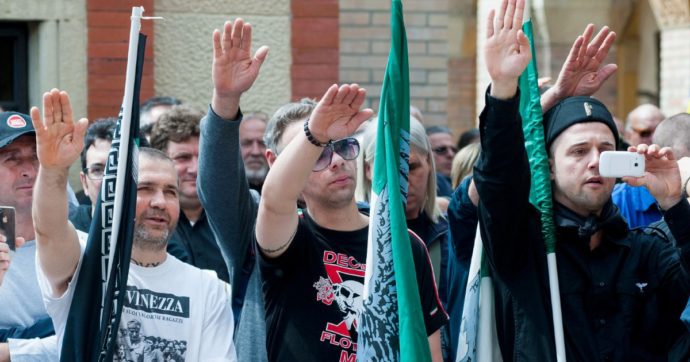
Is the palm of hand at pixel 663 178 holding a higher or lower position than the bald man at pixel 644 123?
lower

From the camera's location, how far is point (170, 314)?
423cm

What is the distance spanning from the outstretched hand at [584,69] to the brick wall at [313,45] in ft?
10.4

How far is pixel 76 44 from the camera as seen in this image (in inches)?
290

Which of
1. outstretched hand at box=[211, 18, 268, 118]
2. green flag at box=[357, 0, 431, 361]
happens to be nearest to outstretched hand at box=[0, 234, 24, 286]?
outstretched hand at box=[211, 18, 268, 118]

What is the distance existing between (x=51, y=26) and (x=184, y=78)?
32.0 inches

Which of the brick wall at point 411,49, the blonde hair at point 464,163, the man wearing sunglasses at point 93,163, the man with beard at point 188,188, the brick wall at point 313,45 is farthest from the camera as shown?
the brick wall at point 411,49

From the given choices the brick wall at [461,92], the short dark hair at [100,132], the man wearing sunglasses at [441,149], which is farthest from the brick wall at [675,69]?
the short dark hair at [100,132]

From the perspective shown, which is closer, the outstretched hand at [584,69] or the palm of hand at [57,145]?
the palm of hand at [57,145]

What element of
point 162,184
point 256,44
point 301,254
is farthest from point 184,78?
point 301,254

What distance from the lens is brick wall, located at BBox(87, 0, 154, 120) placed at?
7.31m

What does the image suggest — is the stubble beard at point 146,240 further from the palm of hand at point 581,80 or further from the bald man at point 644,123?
the bald man at point 644,123

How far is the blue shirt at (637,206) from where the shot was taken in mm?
5723

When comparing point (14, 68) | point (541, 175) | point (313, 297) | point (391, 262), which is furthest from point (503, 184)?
point (14, 68)

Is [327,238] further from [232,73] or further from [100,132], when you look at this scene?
[100,132]
